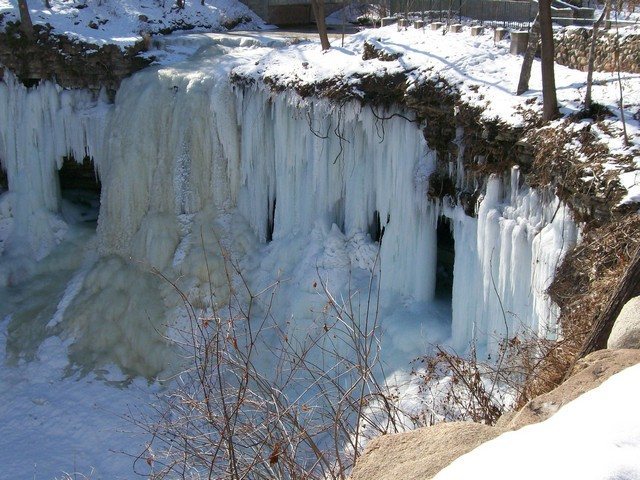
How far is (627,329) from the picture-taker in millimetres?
5742

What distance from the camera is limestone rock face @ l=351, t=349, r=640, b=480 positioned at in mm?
4328

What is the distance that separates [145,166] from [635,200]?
10132 mm

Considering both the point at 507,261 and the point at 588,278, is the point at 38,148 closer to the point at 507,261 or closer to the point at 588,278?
the point at 507,261

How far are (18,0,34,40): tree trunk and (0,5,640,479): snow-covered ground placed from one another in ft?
11.3

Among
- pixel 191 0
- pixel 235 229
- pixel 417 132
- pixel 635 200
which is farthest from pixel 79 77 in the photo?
pixel 635 200

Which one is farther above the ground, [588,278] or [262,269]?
[588,278]

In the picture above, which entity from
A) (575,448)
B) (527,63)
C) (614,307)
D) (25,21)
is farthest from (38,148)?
(575,448)

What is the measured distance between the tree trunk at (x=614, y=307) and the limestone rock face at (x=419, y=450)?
2.19 meters

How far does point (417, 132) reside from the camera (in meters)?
11.8

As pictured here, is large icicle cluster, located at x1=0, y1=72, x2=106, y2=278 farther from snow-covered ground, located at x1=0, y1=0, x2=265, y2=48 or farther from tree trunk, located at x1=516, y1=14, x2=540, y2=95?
tree trunk, located at x1=516, y1=14, x2=540, y2=95

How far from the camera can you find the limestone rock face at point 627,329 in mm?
5676

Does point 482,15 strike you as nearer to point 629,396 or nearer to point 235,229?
point 235,229

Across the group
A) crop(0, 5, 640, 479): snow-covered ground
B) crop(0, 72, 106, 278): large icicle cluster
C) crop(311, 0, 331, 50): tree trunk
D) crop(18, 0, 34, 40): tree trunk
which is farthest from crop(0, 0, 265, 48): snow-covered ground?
crop(311, 0, 331, 50): tree trunk

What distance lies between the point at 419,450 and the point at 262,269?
31.3 feet
